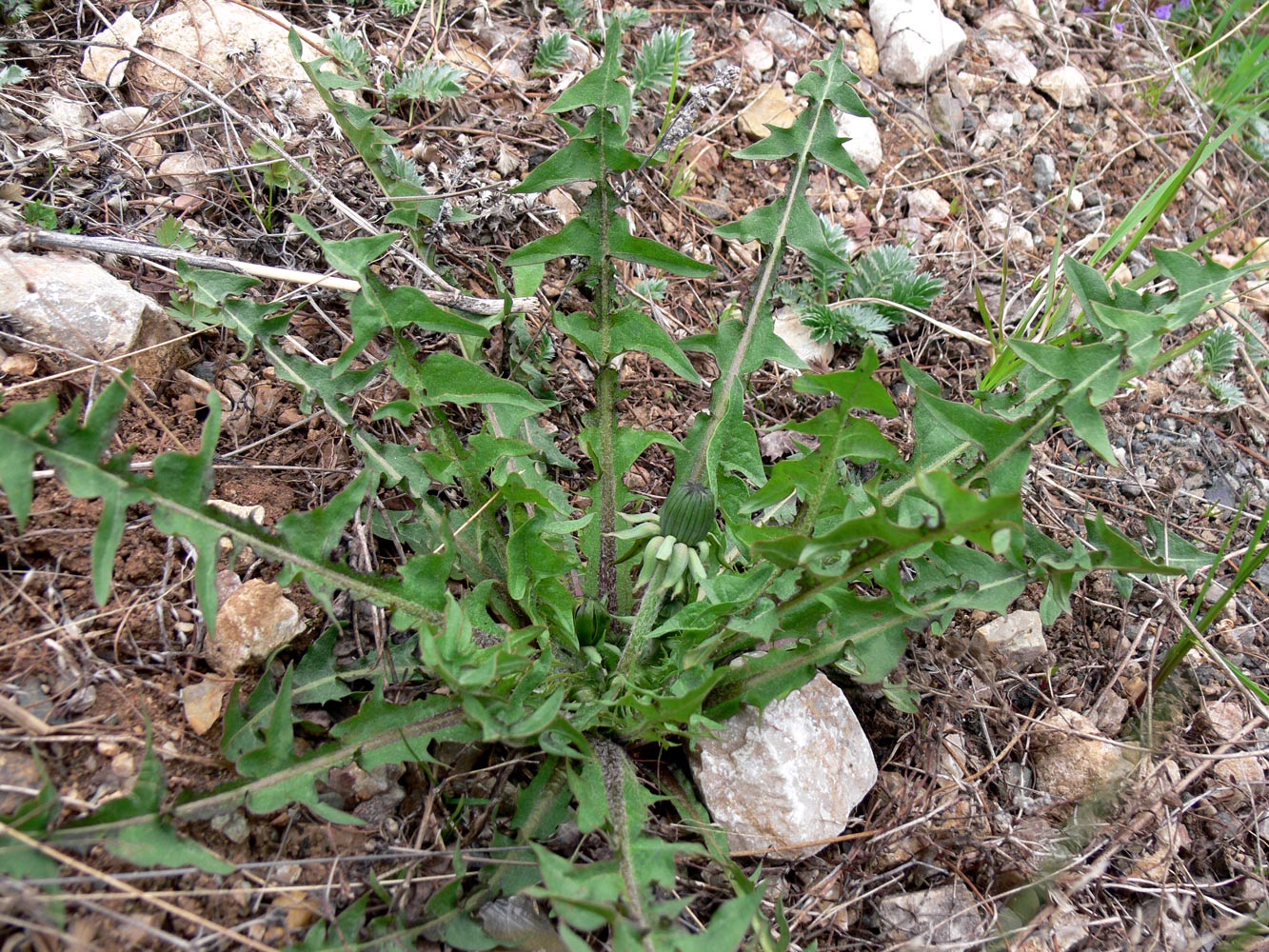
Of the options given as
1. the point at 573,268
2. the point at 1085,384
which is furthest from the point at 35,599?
the point at 1085,384

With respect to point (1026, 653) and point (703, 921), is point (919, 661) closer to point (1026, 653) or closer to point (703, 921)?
point (1026, 653)

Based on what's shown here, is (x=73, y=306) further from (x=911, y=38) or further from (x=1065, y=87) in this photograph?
(x=1065, y=87)

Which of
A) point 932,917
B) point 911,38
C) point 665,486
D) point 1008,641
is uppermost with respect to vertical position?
point 911,38

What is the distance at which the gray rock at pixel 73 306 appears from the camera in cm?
226

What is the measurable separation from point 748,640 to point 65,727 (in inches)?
Answer: 58.9

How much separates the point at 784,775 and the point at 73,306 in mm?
2129

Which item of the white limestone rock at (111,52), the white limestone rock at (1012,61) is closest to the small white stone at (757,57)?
the white limestone rock at (1012,61)

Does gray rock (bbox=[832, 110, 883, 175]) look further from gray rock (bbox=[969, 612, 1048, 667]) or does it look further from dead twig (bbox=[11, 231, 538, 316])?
gray rock (bbox=[969, 612, 1048, 667])

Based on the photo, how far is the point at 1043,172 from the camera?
12.3 feet

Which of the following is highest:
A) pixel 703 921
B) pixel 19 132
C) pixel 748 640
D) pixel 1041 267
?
pixel 19 132

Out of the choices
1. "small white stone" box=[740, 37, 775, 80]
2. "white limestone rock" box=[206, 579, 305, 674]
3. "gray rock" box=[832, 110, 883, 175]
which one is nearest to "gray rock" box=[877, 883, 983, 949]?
"white limestone rock" box=[206, 579, 305, 674]

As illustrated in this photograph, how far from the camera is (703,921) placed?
206cm

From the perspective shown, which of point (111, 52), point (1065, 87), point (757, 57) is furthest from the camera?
point (1065, 87)

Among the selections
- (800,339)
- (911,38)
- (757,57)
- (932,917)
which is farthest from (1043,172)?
(932,917)
